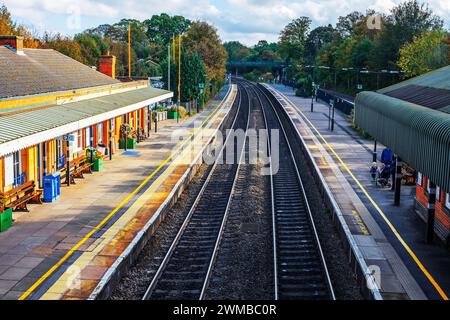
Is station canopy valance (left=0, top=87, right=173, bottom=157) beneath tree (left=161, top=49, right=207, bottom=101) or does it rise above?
beneath

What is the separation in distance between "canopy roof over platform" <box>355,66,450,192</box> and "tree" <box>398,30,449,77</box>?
26.7 meters

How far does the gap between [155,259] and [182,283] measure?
6.66ft

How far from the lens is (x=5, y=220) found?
707 inches

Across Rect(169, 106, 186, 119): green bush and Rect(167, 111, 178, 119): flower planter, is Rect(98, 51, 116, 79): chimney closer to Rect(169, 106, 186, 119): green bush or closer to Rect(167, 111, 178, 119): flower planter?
Rect(167, 111, 178, 119): flower planter

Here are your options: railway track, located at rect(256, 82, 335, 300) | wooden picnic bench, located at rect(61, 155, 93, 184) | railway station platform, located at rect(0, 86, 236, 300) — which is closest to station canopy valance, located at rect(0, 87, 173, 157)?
wooden picnic bench, located at rect(61, 155, 93, 184)

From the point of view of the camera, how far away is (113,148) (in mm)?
34000

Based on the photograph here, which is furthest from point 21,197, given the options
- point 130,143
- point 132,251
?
point 130,143

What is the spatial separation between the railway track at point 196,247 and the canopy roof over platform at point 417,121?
6301 millimetres

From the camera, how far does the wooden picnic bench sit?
25031 millimetres

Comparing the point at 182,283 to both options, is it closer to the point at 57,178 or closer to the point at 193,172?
the point at 57,178

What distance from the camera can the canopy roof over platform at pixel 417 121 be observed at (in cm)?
1444

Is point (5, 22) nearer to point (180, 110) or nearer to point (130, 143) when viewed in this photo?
point (180, 110)

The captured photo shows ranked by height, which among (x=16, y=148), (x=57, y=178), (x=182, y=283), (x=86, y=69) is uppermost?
(x=86, y=69)

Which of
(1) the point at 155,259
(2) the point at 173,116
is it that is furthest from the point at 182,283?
(2) the point at 173,116
